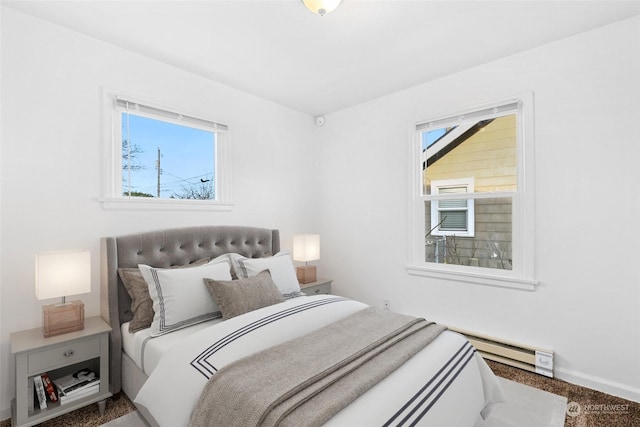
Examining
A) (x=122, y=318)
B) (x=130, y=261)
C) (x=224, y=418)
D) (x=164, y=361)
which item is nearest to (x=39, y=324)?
(x=122, y=318)

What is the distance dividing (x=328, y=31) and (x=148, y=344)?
238cm

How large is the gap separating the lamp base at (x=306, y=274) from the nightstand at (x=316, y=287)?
0.06 metres

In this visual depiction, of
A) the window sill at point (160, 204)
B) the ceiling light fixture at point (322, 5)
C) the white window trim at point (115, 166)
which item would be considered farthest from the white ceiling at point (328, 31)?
the window sill at point (160, 204)

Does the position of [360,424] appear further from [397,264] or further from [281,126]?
[281,126]

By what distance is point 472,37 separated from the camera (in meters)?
2.42

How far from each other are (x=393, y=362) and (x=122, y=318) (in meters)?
1.94

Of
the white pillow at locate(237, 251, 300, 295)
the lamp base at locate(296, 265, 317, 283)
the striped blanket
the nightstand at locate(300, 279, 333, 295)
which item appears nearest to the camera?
the striped blanket

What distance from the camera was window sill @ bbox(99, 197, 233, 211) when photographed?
8.16 feet

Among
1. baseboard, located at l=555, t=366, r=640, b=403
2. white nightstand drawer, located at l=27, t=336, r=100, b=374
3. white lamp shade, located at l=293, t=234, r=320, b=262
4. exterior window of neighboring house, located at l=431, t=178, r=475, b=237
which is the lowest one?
baseboard, located at l=555, t=366, r=640, b=403

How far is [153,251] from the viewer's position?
259 cm

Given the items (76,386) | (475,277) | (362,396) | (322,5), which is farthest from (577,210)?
(76,386)

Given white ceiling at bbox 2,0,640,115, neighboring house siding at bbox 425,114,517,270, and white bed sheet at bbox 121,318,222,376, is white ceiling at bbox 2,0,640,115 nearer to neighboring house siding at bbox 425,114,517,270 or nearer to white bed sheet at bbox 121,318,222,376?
neighboring house siding at bbox 425,114,517,270

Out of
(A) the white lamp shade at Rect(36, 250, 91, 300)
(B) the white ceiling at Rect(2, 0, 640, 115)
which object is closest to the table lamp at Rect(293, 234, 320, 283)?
(B) the white ceiling at Rect(2, 0, 640, 115)

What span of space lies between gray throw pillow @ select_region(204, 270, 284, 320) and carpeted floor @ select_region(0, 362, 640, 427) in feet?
2.93
